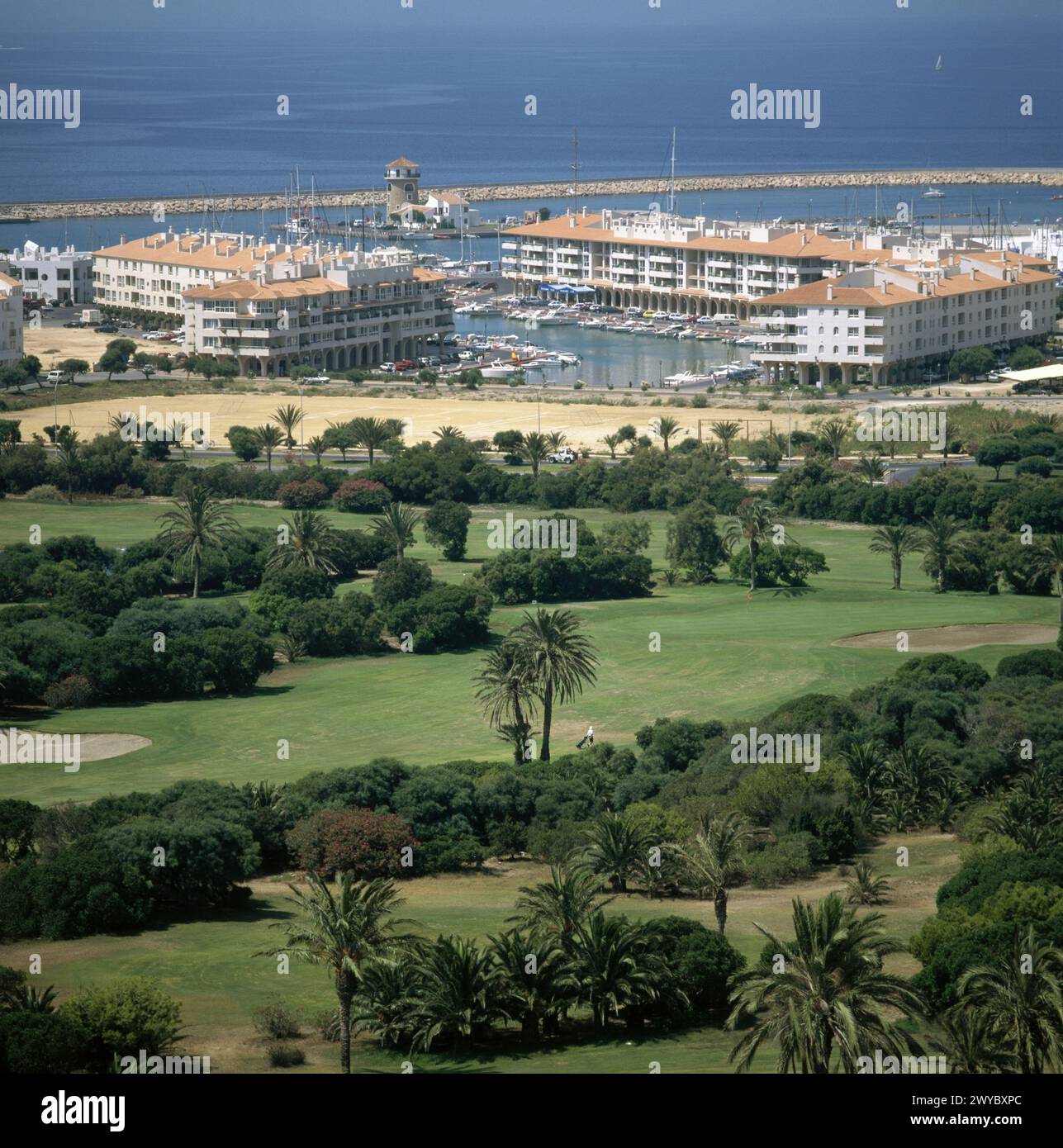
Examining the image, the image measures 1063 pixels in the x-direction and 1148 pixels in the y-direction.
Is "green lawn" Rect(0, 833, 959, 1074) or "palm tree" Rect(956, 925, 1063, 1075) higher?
"palm tree" Rect(956, 925, 1063, 1075)

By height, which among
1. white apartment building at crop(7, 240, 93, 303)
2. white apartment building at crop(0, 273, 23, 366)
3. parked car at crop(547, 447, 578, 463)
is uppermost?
white apartment building at crop(7, 240, 93, 303)

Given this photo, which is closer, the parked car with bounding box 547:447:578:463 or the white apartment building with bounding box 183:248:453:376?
the parked car with bounding box 547:447:578:463

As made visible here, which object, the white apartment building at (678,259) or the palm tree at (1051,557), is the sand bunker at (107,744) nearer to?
the palm tree at (1051,557)

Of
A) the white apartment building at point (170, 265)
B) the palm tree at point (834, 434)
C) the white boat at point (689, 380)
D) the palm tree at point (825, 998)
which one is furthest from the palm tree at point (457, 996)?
the white apartment building at point (170, 265)

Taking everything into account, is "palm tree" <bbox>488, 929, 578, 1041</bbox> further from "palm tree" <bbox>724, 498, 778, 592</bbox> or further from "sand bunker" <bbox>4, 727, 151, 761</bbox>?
"palm tree" <bbox>724, 498, 778, 592</bbox>

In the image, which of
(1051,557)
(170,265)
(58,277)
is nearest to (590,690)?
(1051,557)

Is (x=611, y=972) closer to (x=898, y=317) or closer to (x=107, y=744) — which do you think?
(x=107, y=744)

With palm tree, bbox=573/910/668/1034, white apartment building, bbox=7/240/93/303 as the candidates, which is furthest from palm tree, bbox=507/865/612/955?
white apartment building, bbox=7/240/93/303
